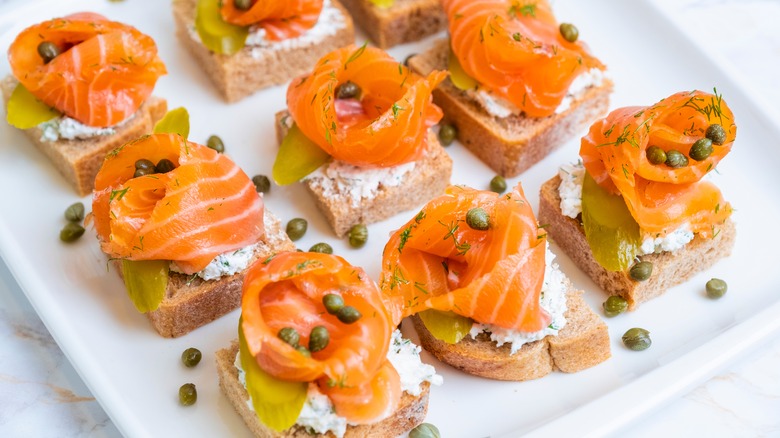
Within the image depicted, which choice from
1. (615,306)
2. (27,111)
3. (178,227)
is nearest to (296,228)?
(178,227)

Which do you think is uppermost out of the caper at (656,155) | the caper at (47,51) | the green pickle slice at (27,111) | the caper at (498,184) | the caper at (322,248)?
the caper at (656,155)

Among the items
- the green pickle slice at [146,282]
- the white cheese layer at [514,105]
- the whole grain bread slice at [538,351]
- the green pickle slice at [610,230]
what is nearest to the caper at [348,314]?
the whole grain bread slice at [538,351]

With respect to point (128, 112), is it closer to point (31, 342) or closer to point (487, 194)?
point (31, 342)

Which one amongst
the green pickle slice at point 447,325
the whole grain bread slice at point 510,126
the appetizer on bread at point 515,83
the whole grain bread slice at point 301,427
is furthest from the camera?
the whole grain bread slice at point 510,126

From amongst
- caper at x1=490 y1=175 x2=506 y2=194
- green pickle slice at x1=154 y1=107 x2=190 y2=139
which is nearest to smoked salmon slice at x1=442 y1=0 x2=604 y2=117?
caper at x1=490 y1=175 x2=506 y2=194

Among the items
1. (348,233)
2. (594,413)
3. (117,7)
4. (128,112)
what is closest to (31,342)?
(128,112)

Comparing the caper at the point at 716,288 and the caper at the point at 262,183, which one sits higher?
the caper at the point at 716,288

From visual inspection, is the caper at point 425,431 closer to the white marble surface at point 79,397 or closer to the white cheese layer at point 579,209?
the white marble surface at point 79,397
